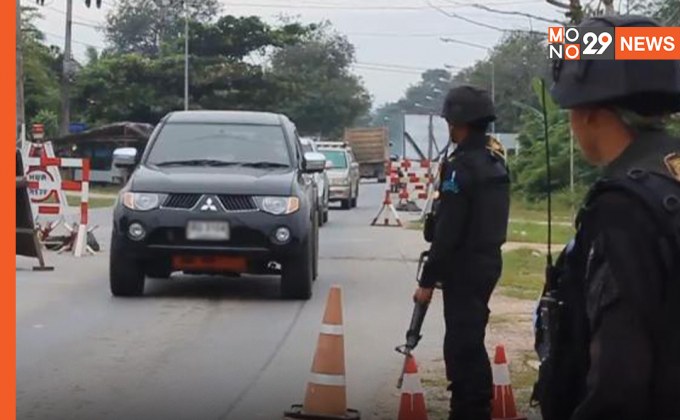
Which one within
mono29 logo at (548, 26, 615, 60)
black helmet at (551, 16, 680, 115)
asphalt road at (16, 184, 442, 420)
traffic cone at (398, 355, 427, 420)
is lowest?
asphalt road at (16, 184, 442, 420)

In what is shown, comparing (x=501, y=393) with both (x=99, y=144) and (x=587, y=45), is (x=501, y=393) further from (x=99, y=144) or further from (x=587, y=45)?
(x=99, y=144)

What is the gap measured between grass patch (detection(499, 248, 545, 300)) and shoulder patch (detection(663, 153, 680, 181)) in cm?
1193

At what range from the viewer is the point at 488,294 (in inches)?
273

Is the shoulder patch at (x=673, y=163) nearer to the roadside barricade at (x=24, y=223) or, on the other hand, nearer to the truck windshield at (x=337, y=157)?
the roadside barricade at (x=24, y=223)

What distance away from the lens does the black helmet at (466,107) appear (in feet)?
22.5

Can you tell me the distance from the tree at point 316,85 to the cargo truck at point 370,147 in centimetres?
1799

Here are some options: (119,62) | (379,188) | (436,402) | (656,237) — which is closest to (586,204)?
(656,237)

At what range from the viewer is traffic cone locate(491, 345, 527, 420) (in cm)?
775

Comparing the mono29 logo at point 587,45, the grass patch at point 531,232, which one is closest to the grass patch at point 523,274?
the grass patch at point 531,232

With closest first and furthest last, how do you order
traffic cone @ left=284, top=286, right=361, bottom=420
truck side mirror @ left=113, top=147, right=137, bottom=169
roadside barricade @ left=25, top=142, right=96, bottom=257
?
traffic cone @ left=284, top=286, right=361, bottom=420 < truck side mirror @ left=113, top=147, right=137, bottom=169 < roadside barricade @ left=25, top=142, right=96, bottom=257

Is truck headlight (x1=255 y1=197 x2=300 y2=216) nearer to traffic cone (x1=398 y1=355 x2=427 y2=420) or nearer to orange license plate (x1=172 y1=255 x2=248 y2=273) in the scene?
orange license plate (x1=172 y1=255 x2=248 y2=273)

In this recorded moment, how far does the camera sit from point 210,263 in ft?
43.0

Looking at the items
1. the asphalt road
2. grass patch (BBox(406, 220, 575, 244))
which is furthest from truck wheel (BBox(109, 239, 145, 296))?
grass patch (BBox(406, 220, 575, 244))

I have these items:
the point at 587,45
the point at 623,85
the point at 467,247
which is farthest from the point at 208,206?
the point at 623,85
